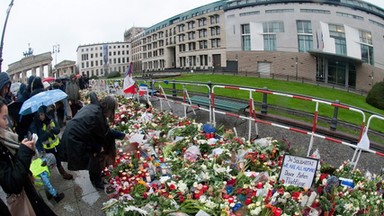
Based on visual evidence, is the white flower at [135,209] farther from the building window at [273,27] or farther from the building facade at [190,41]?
the building facade at [190,41]

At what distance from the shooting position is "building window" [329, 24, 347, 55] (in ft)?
112

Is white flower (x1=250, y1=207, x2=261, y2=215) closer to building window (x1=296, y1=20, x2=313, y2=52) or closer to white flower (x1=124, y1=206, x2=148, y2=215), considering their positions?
white flower (x1=124, y1=206, x2=148, y2=215)

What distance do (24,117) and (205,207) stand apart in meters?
3.66

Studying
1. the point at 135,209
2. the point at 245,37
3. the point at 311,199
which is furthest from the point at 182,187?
the point at 245,37

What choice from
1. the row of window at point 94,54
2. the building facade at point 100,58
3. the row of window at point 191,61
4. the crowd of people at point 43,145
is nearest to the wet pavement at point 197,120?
the crowd of people at point 43,145

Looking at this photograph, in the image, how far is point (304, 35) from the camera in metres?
37.2

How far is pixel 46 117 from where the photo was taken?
4.64 m

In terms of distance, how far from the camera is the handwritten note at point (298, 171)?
371cm

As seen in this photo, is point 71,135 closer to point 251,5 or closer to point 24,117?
point 24,117

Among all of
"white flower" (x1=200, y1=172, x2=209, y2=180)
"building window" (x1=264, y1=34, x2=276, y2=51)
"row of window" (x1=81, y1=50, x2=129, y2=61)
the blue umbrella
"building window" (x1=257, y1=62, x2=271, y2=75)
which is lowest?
"white flower" (x1=200, y1=172, x2=209, y2=180)

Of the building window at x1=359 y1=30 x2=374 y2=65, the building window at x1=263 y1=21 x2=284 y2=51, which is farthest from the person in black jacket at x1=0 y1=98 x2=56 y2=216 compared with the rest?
the building window at x1=263 y1=21 x2=284 y2=51

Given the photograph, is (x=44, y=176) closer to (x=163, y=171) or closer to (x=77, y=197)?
(x=77, y=197)

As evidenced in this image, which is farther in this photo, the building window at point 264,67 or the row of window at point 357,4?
the building window at point 264,67

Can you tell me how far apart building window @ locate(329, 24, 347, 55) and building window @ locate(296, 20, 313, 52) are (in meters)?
2.80
